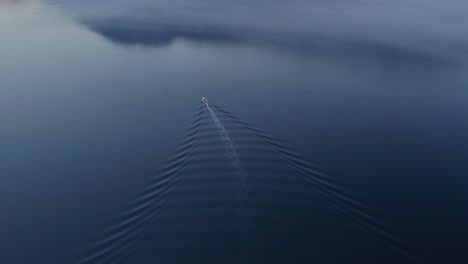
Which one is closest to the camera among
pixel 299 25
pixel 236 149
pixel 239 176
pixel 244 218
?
pixel 244 218

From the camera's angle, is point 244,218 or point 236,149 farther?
point 236,149

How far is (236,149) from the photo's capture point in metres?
7.73

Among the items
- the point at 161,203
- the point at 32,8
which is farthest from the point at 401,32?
the point at 32,8

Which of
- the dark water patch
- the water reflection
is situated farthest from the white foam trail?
the water reflection

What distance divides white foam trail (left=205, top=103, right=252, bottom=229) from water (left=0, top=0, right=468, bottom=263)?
0.03 m

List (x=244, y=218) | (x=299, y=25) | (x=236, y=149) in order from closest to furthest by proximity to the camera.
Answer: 1. (x=244, y=218)
2. (x=236, y=149)
3. (x=299, y=25)

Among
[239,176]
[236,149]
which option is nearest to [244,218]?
[239,176]

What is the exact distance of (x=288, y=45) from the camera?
1467 cm

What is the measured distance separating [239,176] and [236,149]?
83 centimetres

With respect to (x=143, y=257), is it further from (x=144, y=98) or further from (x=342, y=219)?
(x=144, y=98)

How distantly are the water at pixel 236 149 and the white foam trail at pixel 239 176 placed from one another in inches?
1.1

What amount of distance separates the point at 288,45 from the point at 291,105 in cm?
547

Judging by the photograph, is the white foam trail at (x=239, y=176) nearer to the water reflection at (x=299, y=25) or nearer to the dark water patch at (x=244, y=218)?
the dark water patch at (x=244, y=218)

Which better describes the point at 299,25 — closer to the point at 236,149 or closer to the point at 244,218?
the point at 236,149
